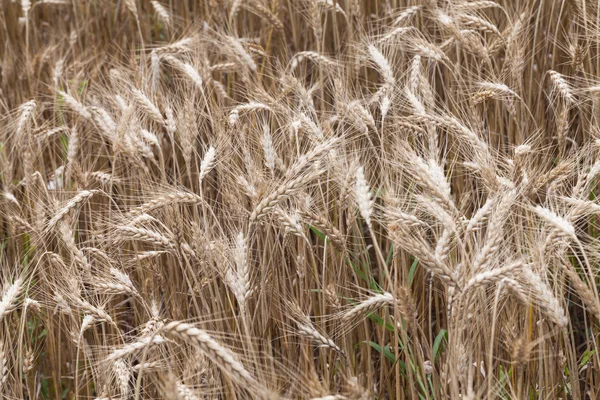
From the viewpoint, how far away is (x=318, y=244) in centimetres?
232

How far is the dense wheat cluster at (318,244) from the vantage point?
4.84 feet

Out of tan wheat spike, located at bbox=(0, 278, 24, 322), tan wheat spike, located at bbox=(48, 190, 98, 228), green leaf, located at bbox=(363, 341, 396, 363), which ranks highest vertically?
tan wheat spike, located at bbox=(48, 190, 98, 228)

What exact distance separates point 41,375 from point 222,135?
38.8 inches

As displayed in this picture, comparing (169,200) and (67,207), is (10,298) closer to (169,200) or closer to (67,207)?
(67,207)

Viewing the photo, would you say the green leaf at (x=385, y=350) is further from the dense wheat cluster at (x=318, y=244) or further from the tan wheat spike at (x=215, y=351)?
the tan wheat spike at (x=215, y=351)

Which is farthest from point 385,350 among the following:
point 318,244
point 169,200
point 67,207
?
point 67,207

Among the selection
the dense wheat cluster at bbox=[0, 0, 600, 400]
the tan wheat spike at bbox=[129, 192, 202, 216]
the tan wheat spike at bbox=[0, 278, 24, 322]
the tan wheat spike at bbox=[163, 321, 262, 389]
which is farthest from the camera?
the tan wheat spike at bbox=[129, 192, 202, 216]

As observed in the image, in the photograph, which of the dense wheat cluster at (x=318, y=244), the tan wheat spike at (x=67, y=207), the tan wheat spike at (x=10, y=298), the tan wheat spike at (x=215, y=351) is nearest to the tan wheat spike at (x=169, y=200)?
the dense wheat cluster at (x=318, y=244)

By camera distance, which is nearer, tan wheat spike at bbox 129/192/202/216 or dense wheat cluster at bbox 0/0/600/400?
dense wheat cluster at bbox 0/0/600/400

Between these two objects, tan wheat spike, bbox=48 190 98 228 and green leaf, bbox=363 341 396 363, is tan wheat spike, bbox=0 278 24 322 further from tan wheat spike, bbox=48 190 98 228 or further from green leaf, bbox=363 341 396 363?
green leaf, bbox=363 341 396 363

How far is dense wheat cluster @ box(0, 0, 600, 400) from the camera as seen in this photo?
4.84ft

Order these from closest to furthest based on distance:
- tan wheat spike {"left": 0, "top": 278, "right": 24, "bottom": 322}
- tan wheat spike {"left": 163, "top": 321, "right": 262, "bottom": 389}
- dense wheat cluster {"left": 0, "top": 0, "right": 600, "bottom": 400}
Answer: tan wheat spike {"left": 163, "top": 321, "right": 262, "bottom": 389}
dense wheat cluster {"left": 0, "top": 0, "right": 600, "bottom": 400}
tan wheat spike {"left": 0, "top": 278, "right": 24, "bottom": 322}

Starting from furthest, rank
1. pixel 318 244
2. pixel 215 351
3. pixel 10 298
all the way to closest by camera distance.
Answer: pixel 318 244
pixel 10 298
pixel 215 351

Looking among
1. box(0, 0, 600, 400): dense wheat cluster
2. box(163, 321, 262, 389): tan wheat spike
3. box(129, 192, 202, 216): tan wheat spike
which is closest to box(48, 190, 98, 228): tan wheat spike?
box(0, 0, 600, 400): dense wheat cluster
